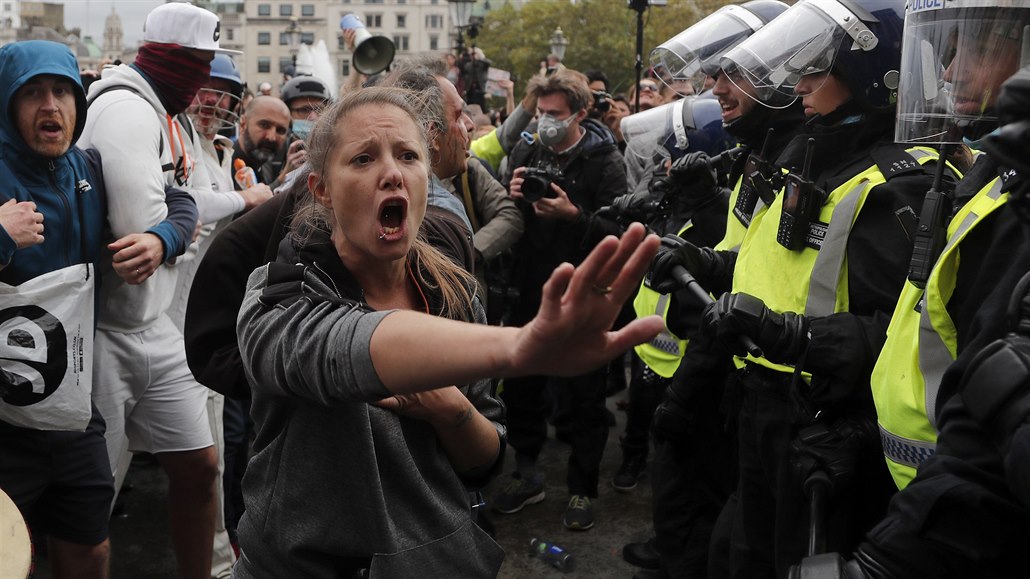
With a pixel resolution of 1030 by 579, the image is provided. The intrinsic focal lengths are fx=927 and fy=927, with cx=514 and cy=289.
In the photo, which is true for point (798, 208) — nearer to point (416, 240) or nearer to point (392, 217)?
point (416, 240)

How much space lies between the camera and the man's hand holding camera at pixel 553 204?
4684mm

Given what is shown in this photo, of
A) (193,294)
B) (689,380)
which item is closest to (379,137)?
(193,294)

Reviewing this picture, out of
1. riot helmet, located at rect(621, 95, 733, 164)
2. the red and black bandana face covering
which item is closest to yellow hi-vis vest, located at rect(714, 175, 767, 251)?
riot helmet, located at rect(621, 95, 733, 164)

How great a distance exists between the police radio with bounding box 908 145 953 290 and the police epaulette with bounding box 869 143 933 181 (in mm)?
359

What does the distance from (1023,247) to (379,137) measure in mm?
1215

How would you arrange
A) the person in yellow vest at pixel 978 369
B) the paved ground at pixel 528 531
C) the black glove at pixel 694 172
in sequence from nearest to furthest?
the person in yellow vest at pixel 978 369 → the black glove at pixel 694 172 → the paved ground at pixel 528 531

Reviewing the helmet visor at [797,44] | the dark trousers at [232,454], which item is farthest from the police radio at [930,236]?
the dark trousers at [232,454]

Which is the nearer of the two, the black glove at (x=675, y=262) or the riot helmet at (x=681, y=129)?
the black glove at (x=675, y=262)

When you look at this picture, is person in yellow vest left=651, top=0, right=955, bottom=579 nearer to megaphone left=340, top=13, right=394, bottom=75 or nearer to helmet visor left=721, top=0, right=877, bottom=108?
helmet visor left=721, top=0, right=877, bottom=108

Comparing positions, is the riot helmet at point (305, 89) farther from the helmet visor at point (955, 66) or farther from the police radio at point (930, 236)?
the police radio at point (930, 236)

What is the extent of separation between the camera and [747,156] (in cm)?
353

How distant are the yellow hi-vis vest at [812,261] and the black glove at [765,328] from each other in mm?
132

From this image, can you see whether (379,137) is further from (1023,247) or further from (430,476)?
(1023,247)

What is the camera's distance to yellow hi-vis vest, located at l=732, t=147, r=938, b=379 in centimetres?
258
